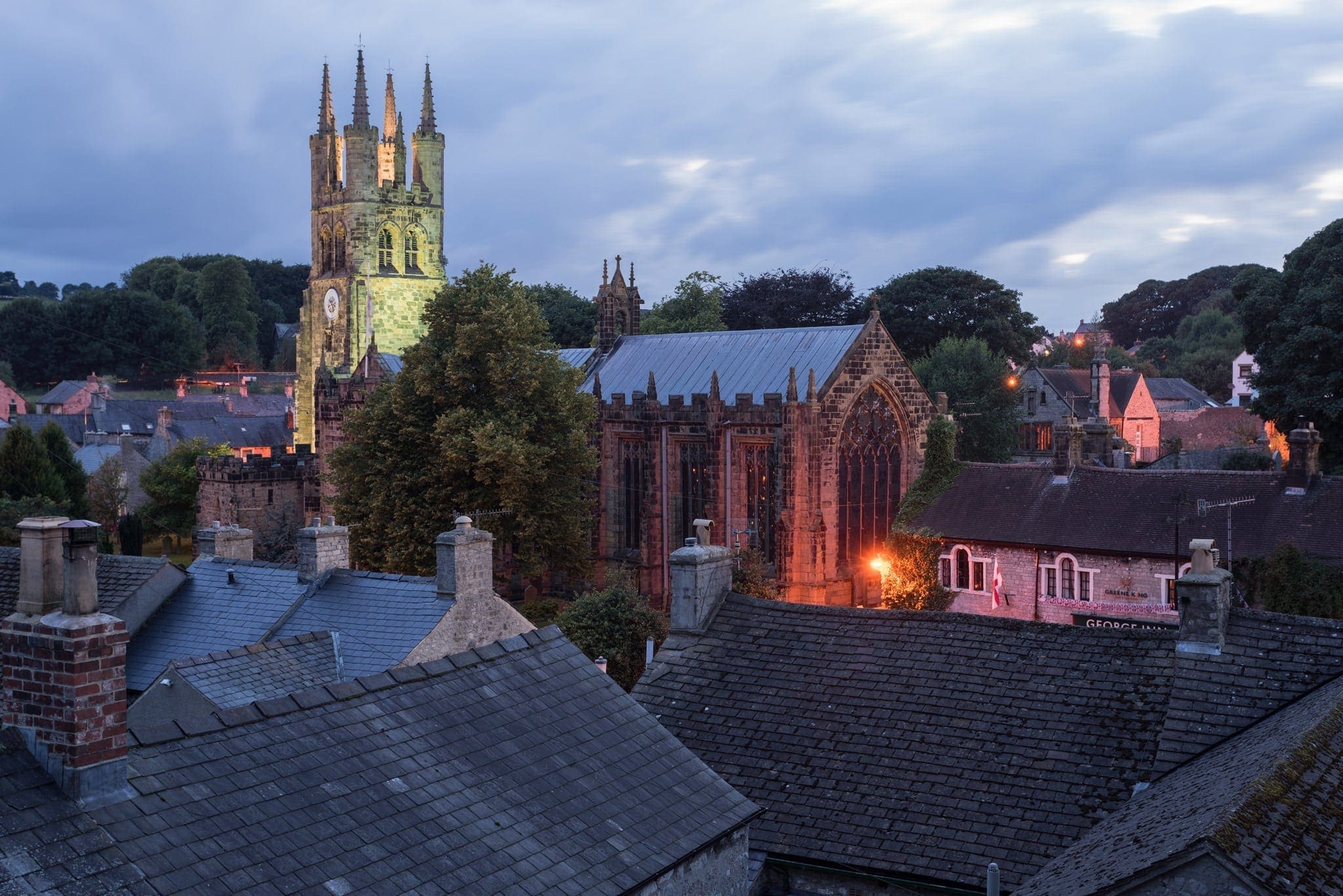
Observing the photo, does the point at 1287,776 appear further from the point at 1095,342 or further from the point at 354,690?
the point at 1095,342

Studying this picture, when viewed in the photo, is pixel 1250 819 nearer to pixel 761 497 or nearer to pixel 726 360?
pixel 761 497

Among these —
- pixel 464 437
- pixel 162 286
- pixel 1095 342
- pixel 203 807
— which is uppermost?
pixel 162 286

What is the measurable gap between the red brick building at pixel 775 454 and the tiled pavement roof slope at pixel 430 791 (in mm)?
24747

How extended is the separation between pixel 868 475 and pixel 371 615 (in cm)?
2186

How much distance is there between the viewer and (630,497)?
43.5 metres

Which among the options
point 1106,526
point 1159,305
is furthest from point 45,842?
point 1159,305

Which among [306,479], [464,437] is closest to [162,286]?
[306,479]

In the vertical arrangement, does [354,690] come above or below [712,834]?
above

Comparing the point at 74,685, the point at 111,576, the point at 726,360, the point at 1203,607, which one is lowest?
the point at 111,576

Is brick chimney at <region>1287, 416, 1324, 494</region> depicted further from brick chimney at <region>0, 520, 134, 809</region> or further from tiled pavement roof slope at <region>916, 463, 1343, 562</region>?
brick chimney at <region>0, 520, 134, 809</region>

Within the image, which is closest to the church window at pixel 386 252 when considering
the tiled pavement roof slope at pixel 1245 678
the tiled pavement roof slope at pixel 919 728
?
the tiled pavement roof slope at pixel 919 728

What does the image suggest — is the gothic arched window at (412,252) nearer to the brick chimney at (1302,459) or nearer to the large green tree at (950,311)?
the large green tree at (950,311)

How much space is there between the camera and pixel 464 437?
34.2 metres

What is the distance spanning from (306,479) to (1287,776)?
4509cm
